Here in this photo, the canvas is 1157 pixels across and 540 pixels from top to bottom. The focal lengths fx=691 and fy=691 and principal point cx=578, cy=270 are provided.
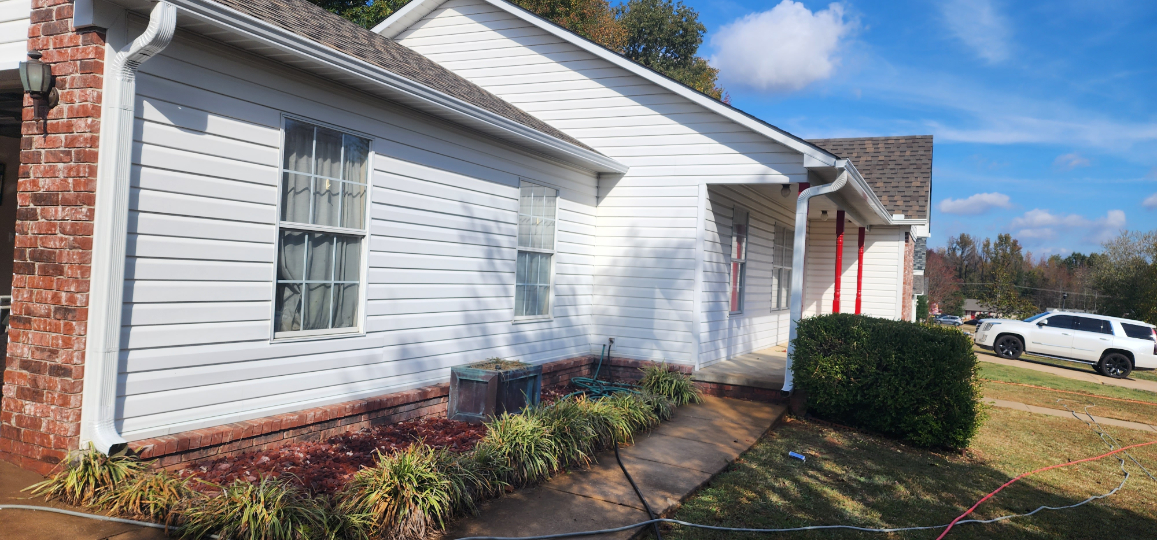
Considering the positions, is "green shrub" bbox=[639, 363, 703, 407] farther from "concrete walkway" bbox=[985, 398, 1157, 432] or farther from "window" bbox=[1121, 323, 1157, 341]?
"window" bbox=[1121, 323, 1157, 341]

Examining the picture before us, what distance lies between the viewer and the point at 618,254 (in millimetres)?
9609

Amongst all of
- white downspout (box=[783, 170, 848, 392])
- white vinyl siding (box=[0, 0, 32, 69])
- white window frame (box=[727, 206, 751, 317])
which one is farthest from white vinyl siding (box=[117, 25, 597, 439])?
white window frame (box=[727, 206, 751, 317])

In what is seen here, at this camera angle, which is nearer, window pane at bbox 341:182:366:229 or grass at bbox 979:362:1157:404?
window pane at bbox 341:182:366:229

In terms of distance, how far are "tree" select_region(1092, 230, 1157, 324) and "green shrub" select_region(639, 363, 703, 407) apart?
3222 cm

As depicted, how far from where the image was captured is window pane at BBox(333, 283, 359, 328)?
219 inches

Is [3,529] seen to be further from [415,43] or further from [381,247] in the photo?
[415,43]

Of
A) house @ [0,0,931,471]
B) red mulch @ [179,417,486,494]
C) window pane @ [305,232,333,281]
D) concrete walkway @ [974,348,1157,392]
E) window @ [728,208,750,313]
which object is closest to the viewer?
house @ [0,0,931,471]

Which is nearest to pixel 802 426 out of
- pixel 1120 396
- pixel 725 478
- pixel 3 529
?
pixel 725 478

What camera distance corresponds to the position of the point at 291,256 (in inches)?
203

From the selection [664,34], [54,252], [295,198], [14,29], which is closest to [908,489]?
[295,198]

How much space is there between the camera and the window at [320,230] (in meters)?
5.11

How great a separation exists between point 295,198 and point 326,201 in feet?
0.95

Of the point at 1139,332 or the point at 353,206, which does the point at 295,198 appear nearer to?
the point at 353,206

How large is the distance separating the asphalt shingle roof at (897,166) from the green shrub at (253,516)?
46.2 ft
